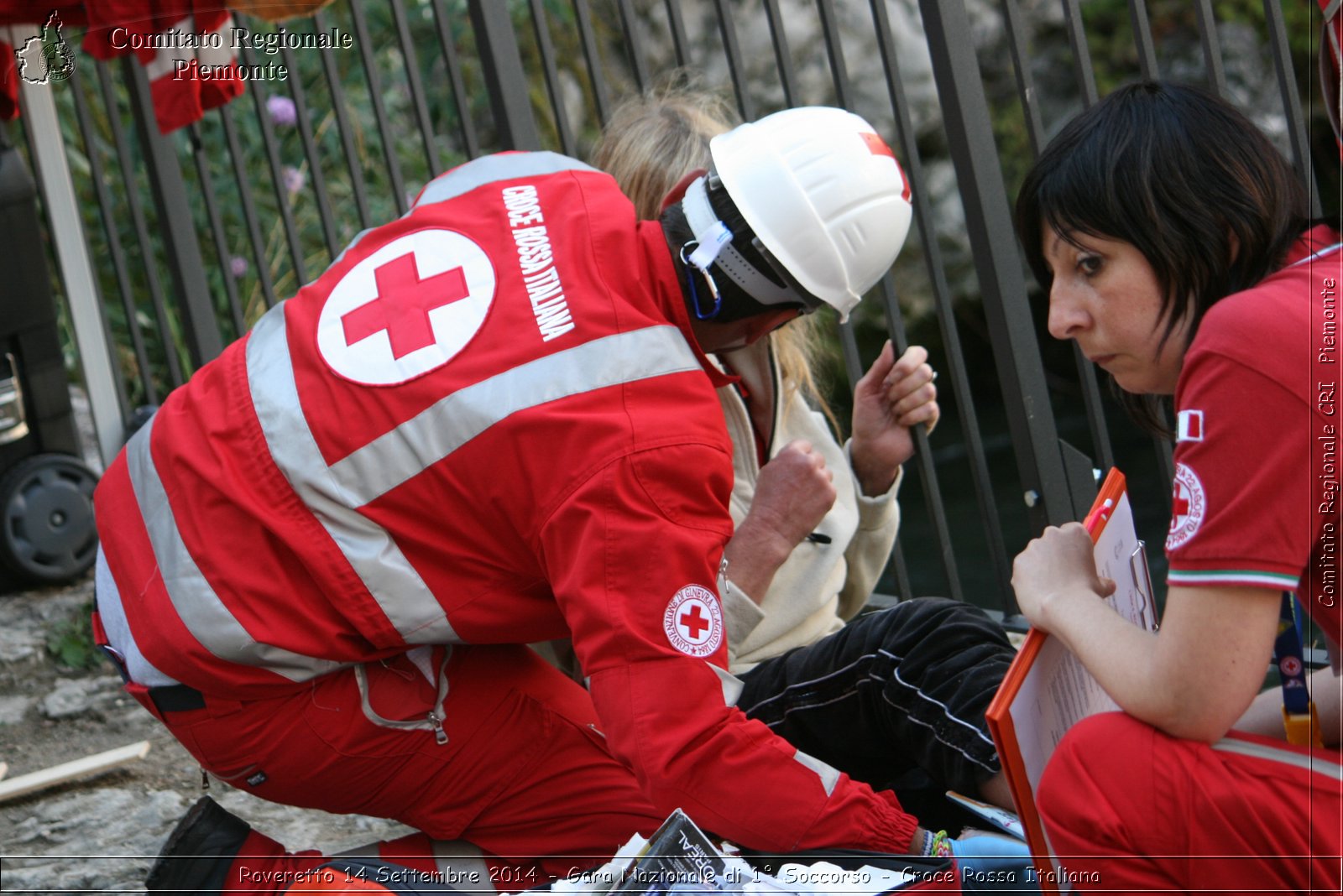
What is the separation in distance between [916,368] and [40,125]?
2.92 meters

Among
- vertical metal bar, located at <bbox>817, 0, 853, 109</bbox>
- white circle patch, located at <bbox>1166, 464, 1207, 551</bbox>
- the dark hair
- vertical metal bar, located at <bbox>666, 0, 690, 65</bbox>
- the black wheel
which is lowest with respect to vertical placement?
white circle patch, located at <bbox>1166, 464, 1207, 551</bbox>

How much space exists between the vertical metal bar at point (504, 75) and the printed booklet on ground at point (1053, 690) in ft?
5.67

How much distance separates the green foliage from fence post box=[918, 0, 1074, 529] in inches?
93.1

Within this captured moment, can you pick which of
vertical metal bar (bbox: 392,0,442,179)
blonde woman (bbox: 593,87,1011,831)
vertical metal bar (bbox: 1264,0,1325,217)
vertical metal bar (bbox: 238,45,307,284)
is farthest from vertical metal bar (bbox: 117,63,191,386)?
vertical metal bar (bbox: 1264,0,1325,217)

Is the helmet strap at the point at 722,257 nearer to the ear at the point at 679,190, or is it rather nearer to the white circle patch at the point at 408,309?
the ear at the point at 679,190

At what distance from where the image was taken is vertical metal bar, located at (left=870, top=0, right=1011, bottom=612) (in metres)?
2.62

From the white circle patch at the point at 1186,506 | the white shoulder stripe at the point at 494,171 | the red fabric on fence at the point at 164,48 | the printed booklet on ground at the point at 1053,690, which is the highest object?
the red fabric on fence at the point at 164,48

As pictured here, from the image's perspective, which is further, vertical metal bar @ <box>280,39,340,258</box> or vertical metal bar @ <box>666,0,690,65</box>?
vertical metal bar @ <box>280,39,340,258</box>

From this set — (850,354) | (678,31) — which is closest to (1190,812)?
(850,354)

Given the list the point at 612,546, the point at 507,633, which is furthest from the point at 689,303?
the point at 507,633

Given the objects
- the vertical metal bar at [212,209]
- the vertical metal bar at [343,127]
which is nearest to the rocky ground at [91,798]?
the vertical metal bar at [212,209]

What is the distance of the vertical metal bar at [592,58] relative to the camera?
298 cm

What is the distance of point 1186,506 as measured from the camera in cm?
141

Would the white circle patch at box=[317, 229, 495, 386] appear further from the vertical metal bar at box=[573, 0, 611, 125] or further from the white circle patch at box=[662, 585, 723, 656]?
the vertical metal bar at box=[573, 0, 611, 125]
